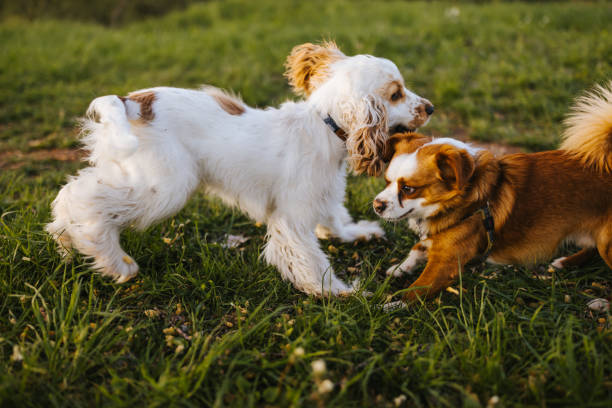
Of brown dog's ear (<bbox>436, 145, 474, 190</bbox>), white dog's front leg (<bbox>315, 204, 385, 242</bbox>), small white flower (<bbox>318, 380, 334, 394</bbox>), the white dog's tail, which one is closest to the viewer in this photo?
small white flower (<bbox>318, 380, 334, 394</bbox>)

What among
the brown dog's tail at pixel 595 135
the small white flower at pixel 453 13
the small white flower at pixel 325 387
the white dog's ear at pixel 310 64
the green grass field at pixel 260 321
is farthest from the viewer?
the small white flower at pixel 453 13

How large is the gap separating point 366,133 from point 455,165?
22.9 inches

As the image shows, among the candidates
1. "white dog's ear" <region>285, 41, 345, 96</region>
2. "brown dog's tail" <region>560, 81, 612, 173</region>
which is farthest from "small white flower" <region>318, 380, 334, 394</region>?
"brown dog's tail" <region>560, 81, 612, 173</region>

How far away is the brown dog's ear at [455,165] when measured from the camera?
241 centimetres

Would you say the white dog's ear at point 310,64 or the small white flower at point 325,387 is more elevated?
the white dog's ear at point 310,64

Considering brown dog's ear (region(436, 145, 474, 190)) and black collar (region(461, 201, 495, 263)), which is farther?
black collar (region(461, 201, 495, 263))

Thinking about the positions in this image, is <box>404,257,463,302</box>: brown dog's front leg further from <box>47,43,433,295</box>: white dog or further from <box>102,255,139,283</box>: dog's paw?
<box>102,255,139,283</box>: dog's paw

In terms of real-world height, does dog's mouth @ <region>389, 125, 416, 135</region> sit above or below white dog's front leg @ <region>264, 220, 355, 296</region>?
above

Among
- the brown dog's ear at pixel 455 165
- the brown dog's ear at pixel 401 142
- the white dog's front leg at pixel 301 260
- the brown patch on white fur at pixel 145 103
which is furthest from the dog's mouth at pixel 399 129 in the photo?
the brown patch on white fur at pixel 145 103

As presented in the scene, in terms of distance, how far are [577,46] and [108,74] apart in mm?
7382

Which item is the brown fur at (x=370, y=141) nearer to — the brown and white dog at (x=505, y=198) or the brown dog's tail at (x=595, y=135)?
the brown and white dog at (x=505, y=198)

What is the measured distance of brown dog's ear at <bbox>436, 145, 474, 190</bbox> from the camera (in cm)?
241

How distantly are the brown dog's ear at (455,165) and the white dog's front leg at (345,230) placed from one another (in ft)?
3.40

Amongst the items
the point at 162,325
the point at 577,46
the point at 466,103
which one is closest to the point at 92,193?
the point at 162,325
